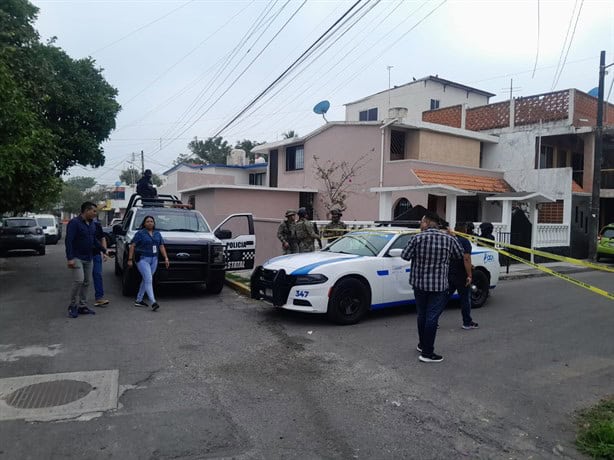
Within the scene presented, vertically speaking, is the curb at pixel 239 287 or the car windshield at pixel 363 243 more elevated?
the car windshield at pixel 363 243

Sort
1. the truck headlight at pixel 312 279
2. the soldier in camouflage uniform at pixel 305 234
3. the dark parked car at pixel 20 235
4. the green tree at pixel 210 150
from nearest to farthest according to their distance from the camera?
the truck headlight at pixel 312 279
the soldier in camouflage uniform at pixel 305 234
the dark parked car at pixel 20 235
the green tree at pixel 210 150

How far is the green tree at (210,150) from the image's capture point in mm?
63281

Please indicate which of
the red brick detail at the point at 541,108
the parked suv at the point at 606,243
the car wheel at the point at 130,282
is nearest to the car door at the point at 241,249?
the car wheel at the point at 130,282

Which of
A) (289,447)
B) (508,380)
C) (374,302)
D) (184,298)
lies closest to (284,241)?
(184,298)

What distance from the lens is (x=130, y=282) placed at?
379 inches

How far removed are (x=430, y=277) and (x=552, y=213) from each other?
17.7 m

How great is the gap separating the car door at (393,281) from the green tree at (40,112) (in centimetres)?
758

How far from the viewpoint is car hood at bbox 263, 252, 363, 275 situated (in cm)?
752

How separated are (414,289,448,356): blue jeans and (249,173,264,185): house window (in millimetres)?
25821

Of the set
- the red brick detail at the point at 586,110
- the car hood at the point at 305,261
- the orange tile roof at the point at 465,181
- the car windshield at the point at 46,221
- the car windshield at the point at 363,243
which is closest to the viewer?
the car hood at the point at 305,261

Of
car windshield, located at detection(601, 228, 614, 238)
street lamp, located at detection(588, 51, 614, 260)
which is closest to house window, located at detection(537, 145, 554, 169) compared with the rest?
street lamp, located at detection(588, 51, 614, 260)

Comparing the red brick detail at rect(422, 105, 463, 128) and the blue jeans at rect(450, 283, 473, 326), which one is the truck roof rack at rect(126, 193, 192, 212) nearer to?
the blue jeans at rect(450, 283, 473, 326)

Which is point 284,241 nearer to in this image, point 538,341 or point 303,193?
point 538,341

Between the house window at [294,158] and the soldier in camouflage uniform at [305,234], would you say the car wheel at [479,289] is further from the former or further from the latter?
the house window at [294,158]
